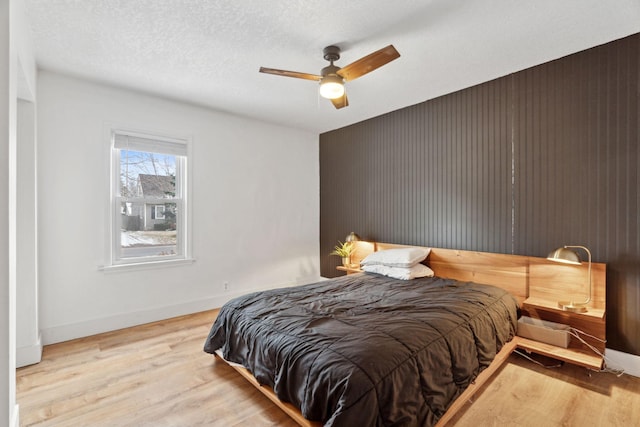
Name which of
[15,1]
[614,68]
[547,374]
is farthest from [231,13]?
[547,374]

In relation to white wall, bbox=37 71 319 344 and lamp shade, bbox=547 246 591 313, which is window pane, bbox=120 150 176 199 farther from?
lamp shade, bbox=547 246 591 313

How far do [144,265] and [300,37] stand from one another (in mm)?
2937

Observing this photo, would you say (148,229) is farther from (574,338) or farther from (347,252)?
(574,338)

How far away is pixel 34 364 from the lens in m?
2.67

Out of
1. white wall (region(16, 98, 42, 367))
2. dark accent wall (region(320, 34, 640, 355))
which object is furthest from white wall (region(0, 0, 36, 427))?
dark accent wall (region(320, 34, 640, 355))

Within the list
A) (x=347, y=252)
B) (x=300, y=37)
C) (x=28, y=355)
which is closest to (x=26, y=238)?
(x=28, y=355)

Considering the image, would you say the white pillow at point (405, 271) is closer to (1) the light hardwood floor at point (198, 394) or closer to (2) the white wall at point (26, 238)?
(1) the light hardwood floor at point (198, 394)

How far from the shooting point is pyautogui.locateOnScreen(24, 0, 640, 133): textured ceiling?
2.11 meters

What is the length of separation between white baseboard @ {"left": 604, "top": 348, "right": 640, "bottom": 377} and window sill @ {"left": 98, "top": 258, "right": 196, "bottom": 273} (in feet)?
13.9

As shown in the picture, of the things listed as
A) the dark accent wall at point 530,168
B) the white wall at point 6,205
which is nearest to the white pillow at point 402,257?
the dark accent wall at point 530,168

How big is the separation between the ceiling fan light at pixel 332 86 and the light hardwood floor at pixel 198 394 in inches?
92.0

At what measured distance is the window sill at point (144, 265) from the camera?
3396 millimetres

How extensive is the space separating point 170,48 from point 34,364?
9.44 ft

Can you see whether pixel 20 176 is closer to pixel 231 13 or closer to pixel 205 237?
pixel 205 237
